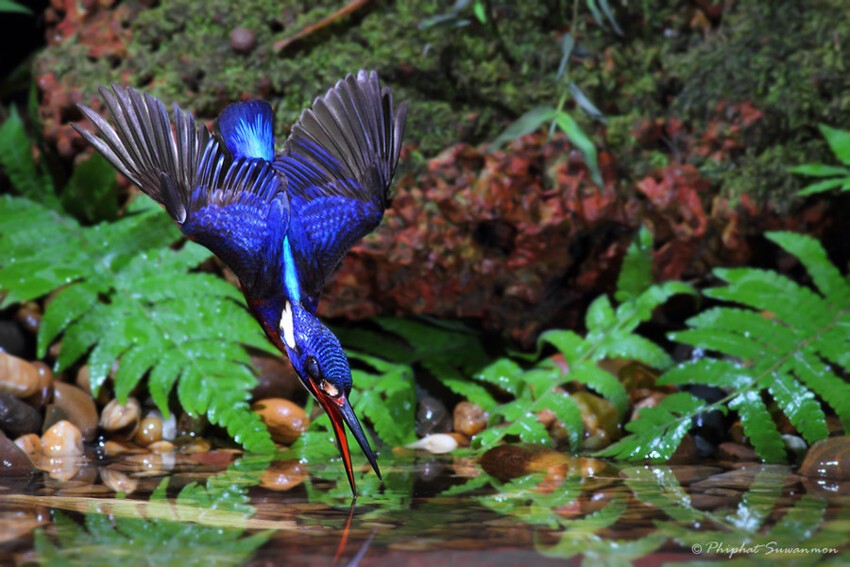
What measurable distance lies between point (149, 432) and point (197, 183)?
1510mm

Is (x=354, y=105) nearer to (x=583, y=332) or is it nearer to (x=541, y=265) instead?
(x=541, y=265)

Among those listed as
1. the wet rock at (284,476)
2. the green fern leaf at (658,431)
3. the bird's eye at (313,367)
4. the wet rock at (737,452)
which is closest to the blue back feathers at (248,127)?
the bird's eye at (313,367)

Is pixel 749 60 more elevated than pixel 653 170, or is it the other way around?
pixel 749 60

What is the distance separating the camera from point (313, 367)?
2.63 m

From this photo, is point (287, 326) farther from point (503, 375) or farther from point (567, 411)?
point (503, 375)

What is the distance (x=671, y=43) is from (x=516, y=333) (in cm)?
182

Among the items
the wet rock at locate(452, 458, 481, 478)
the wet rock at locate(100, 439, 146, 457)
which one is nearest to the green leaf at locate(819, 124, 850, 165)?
the wet rock at locate(452, 458, 481, 478)

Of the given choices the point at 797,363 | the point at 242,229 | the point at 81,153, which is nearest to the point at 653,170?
the point at 797,363

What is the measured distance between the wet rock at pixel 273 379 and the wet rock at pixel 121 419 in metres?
0.56

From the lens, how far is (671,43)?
4.72 metres

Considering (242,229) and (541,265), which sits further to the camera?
(541,265)

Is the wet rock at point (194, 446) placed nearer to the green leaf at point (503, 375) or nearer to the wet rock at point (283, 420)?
the wet rock at point (283, 420)

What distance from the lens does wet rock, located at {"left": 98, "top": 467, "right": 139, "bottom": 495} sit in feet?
9.23

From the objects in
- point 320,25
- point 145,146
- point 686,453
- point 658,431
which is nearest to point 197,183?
point 145,146
